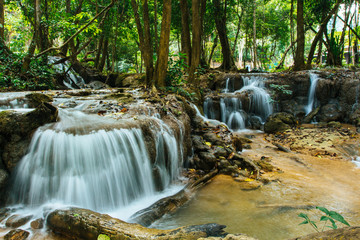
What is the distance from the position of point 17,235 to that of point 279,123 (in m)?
8.90

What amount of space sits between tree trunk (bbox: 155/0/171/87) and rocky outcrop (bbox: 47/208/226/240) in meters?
5.81

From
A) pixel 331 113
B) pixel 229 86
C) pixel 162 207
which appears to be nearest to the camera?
pixel 162 207

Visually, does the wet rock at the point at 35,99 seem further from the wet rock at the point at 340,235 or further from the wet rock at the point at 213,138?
the wet rock at the point at 340,235

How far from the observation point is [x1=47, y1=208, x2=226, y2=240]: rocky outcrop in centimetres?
224

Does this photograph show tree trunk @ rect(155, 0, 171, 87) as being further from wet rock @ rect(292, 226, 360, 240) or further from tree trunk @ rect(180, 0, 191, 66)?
wet rock @ rect(292, 226, 360, 240)

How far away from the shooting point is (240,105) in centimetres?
1064

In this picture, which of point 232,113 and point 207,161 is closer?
point 207,161

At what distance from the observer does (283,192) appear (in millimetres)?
4020

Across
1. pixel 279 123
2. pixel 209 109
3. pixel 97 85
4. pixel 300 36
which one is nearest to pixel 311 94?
pixel 279 123

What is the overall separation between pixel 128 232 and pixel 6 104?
5054mm

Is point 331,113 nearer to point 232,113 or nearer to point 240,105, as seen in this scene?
point 240,105

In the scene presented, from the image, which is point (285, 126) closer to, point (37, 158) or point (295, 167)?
point (295, 167)

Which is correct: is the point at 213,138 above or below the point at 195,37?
below

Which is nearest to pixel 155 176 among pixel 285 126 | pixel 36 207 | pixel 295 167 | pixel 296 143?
pixel 36 207
